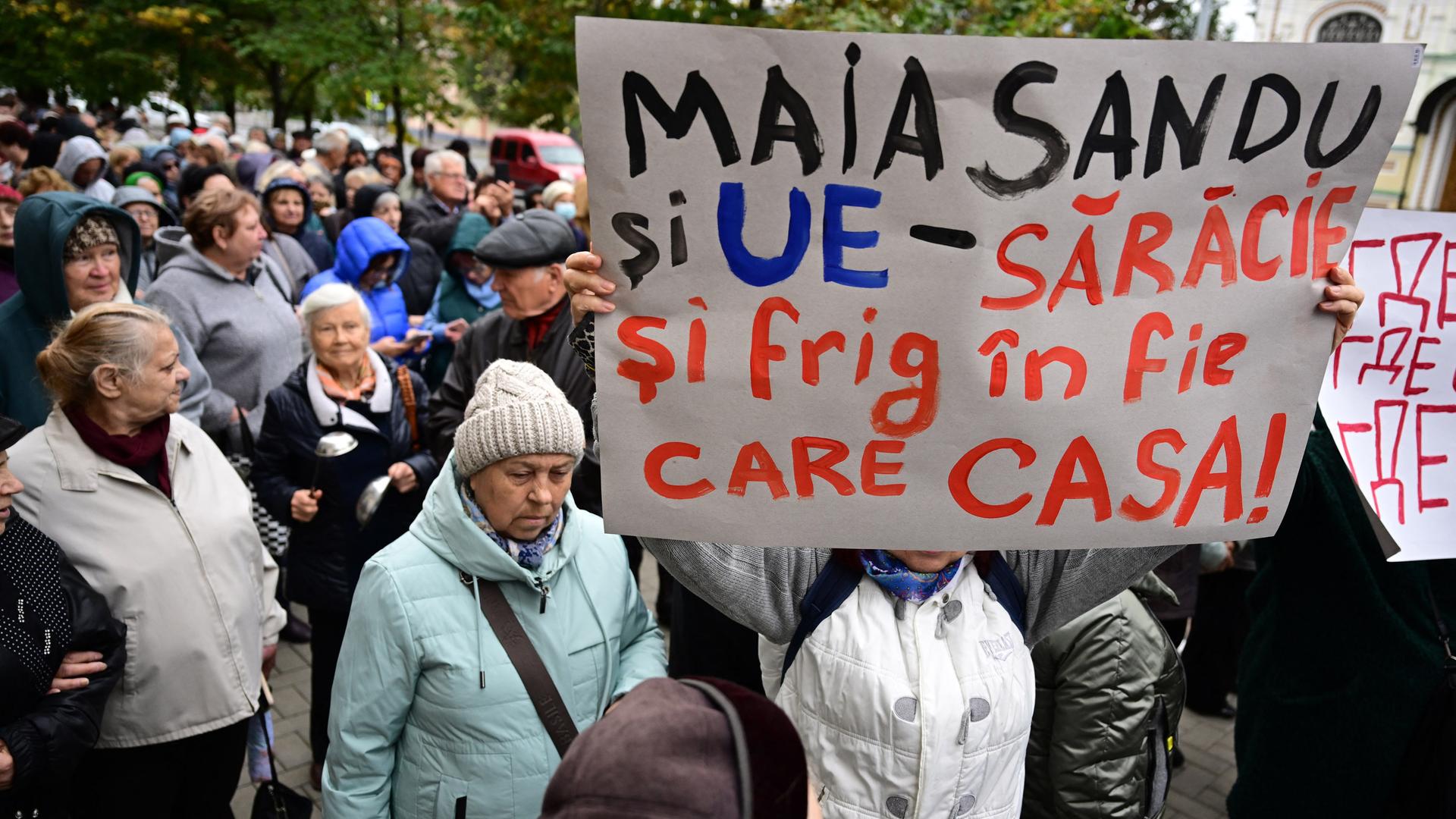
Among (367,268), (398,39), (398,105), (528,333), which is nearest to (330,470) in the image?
(528,333)

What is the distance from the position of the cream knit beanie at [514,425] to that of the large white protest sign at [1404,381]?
1748mm

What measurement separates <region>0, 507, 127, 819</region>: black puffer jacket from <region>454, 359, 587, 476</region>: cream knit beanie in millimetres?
949

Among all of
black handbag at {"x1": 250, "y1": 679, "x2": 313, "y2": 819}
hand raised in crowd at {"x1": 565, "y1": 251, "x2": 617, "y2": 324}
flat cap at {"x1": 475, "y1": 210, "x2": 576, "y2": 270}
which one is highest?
hand raised in crowd at {"x1": 565, "y1": 251, "x2": 617, "y2": 324}

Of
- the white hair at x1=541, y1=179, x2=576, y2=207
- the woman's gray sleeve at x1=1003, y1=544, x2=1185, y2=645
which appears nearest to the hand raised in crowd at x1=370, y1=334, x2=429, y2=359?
the white hair at x1=541, y1=179, x2=576, y2=207

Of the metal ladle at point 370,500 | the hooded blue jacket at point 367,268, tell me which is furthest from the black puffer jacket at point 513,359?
the hooded blue jacket at point 367,268

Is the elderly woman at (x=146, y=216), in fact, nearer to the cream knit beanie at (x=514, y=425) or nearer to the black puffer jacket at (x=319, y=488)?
the black puffer jacket at (x=319, y=488)

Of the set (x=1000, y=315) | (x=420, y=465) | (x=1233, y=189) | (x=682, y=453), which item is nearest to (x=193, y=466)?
(x=420, y=465)

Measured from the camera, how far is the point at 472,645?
7.32ft

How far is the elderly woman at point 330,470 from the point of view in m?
3.63

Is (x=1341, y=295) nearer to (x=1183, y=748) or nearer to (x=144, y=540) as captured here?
(x=144, y=540)

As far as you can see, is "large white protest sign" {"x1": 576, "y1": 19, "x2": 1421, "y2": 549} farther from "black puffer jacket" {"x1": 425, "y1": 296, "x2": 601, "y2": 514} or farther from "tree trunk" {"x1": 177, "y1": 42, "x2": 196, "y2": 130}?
"tree trunk" {"x1": 177, "y1": 42, "x2": 196, "y2": 130}

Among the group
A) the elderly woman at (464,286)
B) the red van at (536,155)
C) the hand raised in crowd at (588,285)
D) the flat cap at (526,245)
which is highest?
the hand raised in crowd at (588,285)

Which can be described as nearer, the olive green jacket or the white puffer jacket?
the white puffer jacket

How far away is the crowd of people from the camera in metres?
1.88
